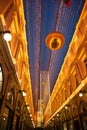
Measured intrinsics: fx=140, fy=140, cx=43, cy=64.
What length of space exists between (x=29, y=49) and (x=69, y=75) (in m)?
4.41

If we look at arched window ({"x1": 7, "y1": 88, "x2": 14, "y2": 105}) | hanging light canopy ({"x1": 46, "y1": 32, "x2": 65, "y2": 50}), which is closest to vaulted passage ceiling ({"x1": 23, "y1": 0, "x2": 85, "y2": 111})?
hanging light canopy ({"x1": 46, "y1": 32, "x2": 65, "y2": 50})

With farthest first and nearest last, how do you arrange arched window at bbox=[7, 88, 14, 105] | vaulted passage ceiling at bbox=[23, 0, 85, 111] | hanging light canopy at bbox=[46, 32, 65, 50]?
arched window at bbox=[7, 88, 14, 105] → vaulted passage ceiling at bbox=[23, 0, 85, 111] → hanging light canopy at bbox=[46, 32, 65, 50]

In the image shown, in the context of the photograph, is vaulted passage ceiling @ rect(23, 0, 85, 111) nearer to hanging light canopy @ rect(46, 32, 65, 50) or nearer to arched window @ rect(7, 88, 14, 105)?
hanging light canopy @ rect(46, 32, 65, 50)

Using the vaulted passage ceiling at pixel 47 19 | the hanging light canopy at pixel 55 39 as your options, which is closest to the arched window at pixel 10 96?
the vaulted passage ceiling at pixel 47 19

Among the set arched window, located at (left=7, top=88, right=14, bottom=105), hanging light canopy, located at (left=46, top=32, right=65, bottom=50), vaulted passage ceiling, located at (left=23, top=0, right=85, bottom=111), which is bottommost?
arched window, located at (left=7, top=88, right=14, bottom=105)

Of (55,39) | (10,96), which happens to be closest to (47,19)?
(55,39)

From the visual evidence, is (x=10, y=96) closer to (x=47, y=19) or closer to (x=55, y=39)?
(x=47, y=19)

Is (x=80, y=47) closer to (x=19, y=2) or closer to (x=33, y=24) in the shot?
(x=33, y=24)

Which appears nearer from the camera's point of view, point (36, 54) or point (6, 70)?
point (6, 70)

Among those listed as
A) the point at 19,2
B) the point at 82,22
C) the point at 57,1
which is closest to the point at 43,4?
the point at 57,1

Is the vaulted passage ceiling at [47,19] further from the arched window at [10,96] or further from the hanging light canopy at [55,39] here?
the arched window at [10,96]

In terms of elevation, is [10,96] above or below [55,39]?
below

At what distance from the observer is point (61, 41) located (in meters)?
4.88

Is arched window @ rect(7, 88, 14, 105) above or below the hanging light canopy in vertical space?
below
